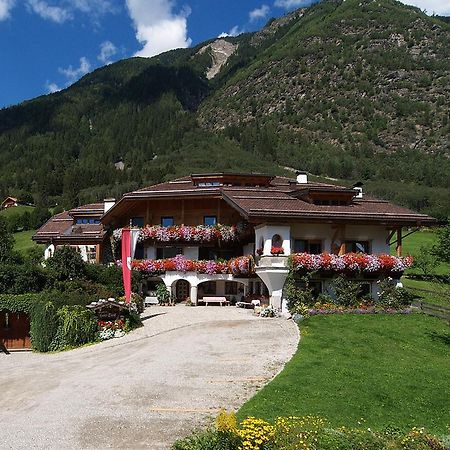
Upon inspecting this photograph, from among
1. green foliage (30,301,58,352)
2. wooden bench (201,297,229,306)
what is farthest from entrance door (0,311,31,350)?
wooden bench (201,297,229,306)

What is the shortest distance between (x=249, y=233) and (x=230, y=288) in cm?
419

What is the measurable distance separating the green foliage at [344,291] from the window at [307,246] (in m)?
3.00

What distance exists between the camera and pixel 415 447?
10141mm

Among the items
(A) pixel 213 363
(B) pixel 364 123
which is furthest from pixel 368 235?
(B) pixel 364 123

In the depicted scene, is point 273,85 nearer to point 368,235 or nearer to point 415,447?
point 368,235

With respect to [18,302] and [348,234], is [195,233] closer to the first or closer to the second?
[348,234]

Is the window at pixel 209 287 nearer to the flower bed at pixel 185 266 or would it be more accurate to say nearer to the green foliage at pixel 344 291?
the flower bed at pixel 185 266

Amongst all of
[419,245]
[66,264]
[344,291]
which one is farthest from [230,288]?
[419,245]

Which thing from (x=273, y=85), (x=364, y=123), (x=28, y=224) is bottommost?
(x=28, y=224)

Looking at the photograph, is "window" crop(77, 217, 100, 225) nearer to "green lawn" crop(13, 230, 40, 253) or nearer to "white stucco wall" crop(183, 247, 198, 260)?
"white stucco wall" crop(183, 247, 198, 260)

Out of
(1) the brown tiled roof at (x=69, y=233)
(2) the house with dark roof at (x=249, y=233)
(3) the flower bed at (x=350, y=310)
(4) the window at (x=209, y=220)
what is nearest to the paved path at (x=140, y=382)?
(3) the flower bed at (x=350, y=310)

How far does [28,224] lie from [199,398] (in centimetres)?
7290

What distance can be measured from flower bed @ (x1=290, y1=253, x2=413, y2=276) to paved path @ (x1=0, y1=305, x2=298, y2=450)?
346 centimetres

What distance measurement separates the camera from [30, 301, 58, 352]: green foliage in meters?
24.4
